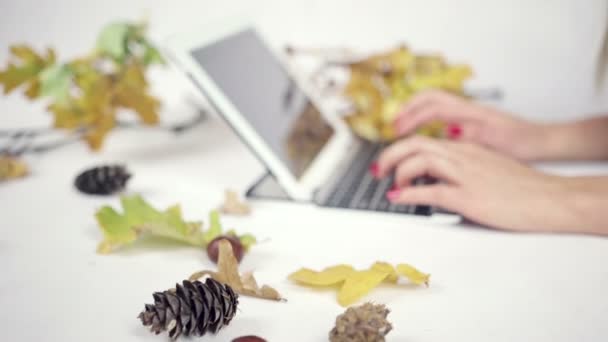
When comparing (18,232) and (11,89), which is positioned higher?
(11,89)

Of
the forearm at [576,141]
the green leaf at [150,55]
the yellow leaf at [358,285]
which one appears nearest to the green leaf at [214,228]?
the yellow leaf at [358,285]

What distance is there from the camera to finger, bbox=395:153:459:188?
3.46 ft

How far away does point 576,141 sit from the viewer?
1.31 m

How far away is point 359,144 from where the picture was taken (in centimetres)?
142

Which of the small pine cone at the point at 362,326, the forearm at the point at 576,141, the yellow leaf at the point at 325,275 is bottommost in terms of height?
the small pine cone at the point at 362,326

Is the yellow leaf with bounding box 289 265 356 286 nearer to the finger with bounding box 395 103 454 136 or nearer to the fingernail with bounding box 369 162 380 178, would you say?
the fingernail with bounding box 369 162 380 178

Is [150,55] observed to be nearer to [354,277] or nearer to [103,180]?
[103,180]

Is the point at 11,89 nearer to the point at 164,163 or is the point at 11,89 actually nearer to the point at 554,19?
the point at 164,163

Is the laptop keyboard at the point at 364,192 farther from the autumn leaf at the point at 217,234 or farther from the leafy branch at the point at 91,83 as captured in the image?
the leafy branch at the point at 91,83

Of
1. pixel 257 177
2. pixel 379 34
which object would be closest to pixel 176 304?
pixel 257 177

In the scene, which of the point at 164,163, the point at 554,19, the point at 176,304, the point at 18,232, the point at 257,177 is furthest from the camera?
the point at 554,19

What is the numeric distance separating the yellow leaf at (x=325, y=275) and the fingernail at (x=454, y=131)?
0.59m

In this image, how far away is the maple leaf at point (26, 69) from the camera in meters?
1.33

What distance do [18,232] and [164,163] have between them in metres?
0.40
